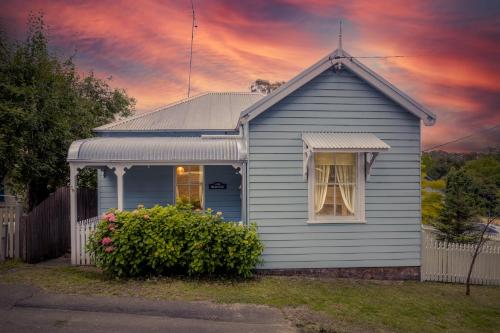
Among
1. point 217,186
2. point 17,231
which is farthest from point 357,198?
point 17,231

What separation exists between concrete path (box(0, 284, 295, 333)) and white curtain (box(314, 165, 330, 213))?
3.33 metres

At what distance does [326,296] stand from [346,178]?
3093 mm

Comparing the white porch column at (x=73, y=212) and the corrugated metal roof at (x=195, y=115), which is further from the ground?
the corrugated metal roof at (x=195, y=115)

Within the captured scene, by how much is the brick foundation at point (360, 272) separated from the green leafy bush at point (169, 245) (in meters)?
1.15

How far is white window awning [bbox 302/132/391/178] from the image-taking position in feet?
29.2

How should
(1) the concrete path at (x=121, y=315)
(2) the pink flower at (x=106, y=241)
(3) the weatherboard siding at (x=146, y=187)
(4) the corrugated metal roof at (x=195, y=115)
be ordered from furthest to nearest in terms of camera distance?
(4) the corrugated metal roof at (x=195, y=115), (3) the weatherboard siding at (x=146, y=187), (2) the pink flower at (x=106, y=241), (1) the concrete path at (x=121, y=315)

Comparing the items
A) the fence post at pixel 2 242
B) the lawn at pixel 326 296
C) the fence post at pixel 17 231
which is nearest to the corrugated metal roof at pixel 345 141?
the lawn at pixel 326 296

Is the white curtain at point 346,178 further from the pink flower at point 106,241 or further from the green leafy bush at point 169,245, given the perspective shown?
the pink flower at point 106,241

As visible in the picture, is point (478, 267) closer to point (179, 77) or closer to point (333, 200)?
point (333, 200)

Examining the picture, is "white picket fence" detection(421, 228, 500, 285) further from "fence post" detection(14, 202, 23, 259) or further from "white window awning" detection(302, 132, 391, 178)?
"fence post" detection(14, 202, 23, 259)

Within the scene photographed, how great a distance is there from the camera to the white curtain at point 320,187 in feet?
31.7

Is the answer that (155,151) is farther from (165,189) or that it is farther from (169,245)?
(169,245)

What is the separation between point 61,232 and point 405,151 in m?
10.2

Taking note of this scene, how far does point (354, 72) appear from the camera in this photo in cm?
962
